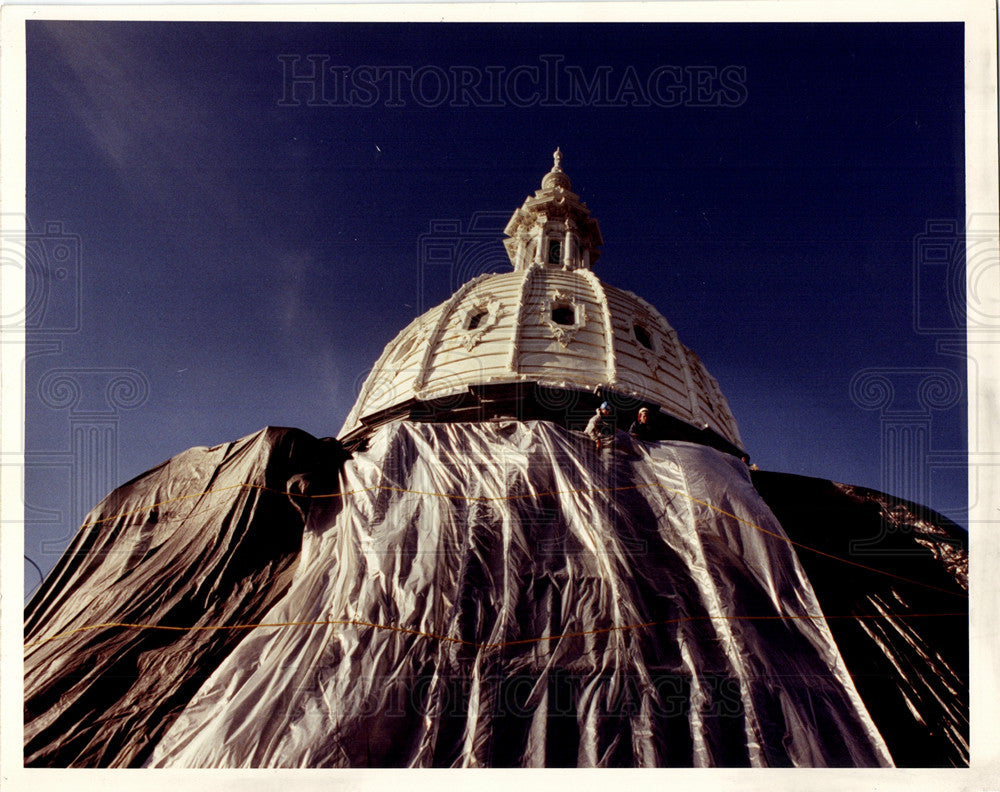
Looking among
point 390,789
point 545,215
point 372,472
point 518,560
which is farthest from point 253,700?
point 545,215

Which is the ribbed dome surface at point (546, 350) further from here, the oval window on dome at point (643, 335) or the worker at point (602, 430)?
the worker at point (602, 430)

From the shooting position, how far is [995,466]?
1241 centimetres

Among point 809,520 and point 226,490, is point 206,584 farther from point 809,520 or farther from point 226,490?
point 809,520

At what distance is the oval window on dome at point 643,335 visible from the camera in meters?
32.8

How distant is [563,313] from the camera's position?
108 feet

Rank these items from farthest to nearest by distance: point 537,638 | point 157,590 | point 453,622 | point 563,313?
point 563,313 → point 157,590 → point 453,622 → point 537,638

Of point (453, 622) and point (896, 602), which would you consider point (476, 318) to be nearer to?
point (896, 602)

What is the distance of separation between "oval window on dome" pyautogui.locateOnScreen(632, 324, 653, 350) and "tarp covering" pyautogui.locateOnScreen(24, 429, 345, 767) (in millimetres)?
16377

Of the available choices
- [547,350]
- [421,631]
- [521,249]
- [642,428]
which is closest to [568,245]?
[521,249]

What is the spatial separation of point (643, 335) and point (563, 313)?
270 centimetres

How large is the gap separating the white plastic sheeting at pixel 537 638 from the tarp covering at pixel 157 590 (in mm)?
587

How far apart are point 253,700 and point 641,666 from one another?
4.77 meters

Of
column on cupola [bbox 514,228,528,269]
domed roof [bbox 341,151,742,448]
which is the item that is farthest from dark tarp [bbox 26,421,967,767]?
column on cupola [bbox 514,228,528,269]

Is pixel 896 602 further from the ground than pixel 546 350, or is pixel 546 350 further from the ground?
pixel 546 350
